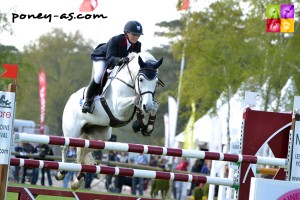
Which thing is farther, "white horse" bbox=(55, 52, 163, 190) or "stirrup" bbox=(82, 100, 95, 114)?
"stirrup" bbox=(82, 100, 95, 114)

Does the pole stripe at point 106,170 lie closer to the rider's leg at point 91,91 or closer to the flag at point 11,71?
the flag at point 11,71

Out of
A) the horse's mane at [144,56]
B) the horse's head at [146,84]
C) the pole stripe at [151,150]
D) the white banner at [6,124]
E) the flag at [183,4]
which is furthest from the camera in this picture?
the flag at [183,4]

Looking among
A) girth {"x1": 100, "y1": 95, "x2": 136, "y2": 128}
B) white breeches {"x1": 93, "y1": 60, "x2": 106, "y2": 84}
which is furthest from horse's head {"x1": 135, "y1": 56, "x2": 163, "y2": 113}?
white breeches {"x1": 93, "y1": 60, "x2": 106, "y2": 84}

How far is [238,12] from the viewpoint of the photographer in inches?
976

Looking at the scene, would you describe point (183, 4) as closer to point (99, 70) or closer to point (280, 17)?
point (280, 17)

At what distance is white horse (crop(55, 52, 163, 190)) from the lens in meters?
9.06

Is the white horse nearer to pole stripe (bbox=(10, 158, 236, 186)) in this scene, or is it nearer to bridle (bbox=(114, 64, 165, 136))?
bridle (bbox=(114, 64, 165, 136))

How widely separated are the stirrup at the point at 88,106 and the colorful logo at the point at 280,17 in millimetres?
10446

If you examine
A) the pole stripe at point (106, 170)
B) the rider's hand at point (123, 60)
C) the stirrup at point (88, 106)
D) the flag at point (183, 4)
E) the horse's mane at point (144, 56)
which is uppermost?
the flag at point (183, 4)

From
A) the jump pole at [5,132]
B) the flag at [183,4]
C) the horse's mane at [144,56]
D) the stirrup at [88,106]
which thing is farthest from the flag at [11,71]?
the flag at [183,4]

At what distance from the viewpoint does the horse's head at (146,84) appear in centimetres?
→ 890

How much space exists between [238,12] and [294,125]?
1697 centimetres

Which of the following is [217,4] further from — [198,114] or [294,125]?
[294,125]

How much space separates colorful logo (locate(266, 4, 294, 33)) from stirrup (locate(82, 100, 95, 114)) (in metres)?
10.4
